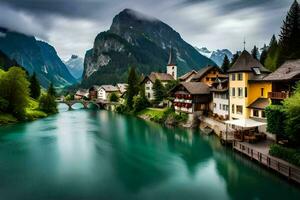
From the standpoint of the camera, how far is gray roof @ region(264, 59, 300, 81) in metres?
36.9

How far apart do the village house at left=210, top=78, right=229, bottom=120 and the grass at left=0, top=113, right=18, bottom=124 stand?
163 feet

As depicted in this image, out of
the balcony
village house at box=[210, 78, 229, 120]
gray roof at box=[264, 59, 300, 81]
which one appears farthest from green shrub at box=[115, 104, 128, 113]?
the balcony

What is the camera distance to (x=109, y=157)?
40.7 metres

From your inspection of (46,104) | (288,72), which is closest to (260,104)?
(288,72)

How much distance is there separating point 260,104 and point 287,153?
17096 mm

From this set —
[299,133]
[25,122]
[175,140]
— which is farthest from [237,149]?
[25,122]

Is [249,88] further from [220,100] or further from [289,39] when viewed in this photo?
[289,39]

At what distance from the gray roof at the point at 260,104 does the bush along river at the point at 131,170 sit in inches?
330

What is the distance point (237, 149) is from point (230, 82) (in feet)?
57.7

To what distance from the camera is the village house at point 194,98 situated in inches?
2547

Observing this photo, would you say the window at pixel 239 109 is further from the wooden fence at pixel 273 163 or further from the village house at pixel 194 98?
the village house at pixel 194 98

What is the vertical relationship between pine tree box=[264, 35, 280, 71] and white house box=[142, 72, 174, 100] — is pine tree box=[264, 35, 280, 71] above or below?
above

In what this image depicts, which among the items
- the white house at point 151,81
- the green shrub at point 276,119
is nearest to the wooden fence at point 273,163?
the green shrub at point 276,119

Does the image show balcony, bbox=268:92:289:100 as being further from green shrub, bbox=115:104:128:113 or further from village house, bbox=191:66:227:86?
green shrub, bbox=115:104:128:113
